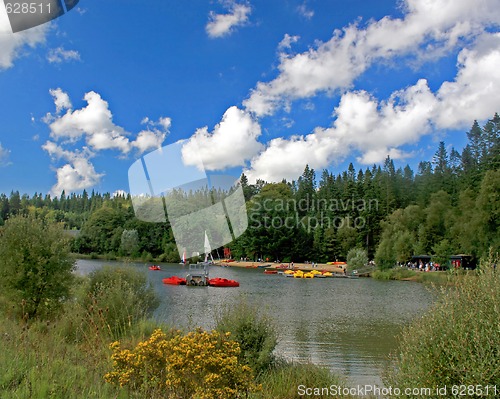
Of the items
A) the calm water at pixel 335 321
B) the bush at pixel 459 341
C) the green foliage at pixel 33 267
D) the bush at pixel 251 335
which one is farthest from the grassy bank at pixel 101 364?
the bush at pixel 459 341

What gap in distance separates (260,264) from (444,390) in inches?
3107

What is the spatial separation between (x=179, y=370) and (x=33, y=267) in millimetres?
9780

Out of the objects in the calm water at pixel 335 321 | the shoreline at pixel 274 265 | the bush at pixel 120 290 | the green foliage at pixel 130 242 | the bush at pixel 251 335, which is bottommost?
the calm water at pixel 335 321

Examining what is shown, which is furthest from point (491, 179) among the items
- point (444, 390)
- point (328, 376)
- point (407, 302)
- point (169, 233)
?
point (169, 233)

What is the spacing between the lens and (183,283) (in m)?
43.5

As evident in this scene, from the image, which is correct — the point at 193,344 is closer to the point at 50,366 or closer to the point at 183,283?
the point at 50,366

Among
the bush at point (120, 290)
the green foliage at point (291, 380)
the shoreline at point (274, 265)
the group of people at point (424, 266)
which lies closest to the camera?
the green foliage at point (291, 380)

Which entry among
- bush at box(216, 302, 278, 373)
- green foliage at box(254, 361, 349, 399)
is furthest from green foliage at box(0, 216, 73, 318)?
green foliage at box(254, 361, 349, 399)

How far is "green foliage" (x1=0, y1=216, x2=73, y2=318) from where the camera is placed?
492 inches

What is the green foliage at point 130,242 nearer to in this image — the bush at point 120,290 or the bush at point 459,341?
the bush at point 120,290

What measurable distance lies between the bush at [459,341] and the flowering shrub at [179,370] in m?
2.35

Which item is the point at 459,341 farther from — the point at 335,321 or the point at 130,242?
the point at 130,242

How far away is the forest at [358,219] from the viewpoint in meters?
61.2

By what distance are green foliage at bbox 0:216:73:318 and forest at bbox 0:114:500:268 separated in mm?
49945
